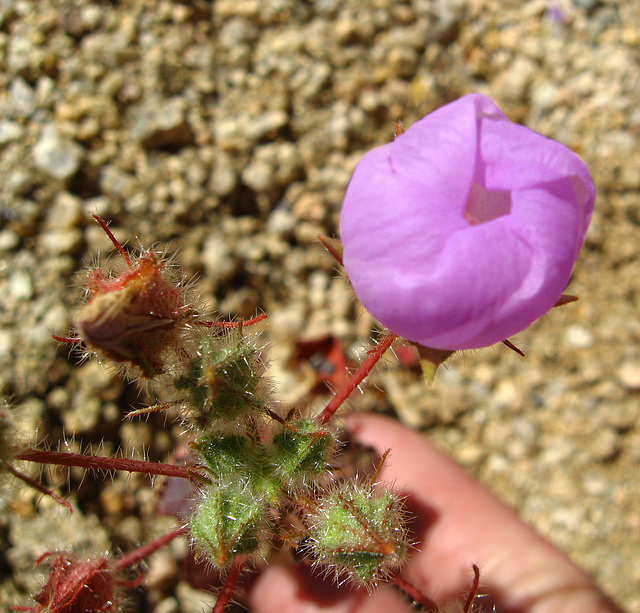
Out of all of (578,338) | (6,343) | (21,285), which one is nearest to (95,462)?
(6,343)

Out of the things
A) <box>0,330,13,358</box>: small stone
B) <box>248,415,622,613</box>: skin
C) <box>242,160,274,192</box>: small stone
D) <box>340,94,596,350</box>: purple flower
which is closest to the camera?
<box>340,94,596,350</box>: purple flower

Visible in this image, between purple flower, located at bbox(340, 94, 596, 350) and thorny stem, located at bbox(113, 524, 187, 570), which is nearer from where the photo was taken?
purple flower, located at bbox(340, 94, 596, 350)

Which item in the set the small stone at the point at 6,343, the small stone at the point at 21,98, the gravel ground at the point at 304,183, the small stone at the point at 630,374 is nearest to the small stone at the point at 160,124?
the gravel ground at the point at 304,183

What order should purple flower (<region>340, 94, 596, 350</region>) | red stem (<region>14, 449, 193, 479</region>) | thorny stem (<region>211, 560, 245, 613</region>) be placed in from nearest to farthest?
1. purple flower (<region>340, 94, 596, 350</region>)
2. red stem (<region>14, 449, 193, 479</region>)
3. thorny stem (<region>211, 560, 245, 613</region>)

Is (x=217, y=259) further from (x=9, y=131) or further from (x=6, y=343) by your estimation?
(x=9, y=131)

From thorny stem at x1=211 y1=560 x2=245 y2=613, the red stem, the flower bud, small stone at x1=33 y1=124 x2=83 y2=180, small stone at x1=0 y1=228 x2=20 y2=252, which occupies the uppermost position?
small stone at x1=33 y1=124 x2=83 y2=180

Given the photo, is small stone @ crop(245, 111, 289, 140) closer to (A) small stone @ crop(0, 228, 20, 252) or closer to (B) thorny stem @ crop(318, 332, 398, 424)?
(A) small stone @ crop(0, 228, 20, 252)

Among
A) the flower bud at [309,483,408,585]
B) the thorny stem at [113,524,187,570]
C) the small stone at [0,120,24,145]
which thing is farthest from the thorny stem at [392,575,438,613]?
the small stone at [0,120,24,145]

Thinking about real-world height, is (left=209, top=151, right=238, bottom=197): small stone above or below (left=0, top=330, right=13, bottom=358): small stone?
above
